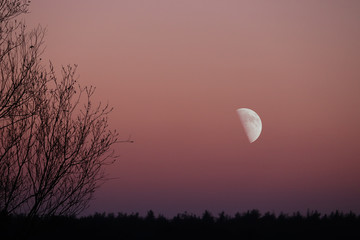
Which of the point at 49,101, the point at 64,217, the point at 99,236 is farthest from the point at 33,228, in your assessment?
the point at 99,236

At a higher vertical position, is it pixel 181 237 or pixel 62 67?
pixel 62 67

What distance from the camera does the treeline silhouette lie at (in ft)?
110

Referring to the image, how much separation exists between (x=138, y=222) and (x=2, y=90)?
25852 millimetres

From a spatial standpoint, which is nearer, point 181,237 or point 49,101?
point 49,101

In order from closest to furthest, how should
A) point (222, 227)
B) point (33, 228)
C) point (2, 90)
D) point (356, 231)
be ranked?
point (2, 90), point (33, 228), point (356, 231), point (222, 227)

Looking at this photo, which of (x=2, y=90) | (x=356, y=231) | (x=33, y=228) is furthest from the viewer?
(x=356, y=231)

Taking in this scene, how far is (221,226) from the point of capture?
35.6m

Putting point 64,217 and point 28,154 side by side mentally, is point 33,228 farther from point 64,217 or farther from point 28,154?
point 28,154

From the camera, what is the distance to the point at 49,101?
13.0 meters

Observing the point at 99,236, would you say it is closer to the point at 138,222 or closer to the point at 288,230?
the point at 138,222

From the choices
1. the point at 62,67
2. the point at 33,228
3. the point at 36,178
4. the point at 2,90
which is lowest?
the point at 33,228

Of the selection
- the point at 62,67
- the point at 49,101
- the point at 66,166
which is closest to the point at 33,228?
the point at 66,166

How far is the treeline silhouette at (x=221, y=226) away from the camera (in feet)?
110

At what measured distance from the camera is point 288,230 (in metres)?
34.3
